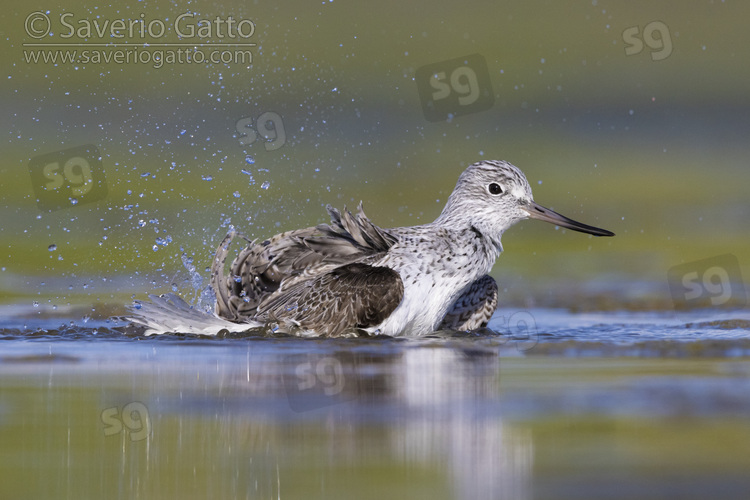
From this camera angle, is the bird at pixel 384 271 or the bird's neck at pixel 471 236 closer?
the bird at pixel 384 271

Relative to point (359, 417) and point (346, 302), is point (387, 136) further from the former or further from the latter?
point (359, 417)

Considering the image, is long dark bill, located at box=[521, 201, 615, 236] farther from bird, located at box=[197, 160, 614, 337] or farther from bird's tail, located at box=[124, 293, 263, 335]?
bird's tail, located at box=[124, 293, 263, 335]

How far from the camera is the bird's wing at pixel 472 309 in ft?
32.8

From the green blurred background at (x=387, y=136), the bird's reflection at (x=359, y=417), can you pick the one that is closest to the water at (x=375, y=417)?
the bird's reflection at (x=359, y=417)

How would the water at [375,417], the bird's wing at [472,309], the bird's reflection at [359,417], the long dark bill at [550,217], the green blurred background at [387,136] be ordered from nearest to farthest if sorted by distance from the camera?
the water at [375,417], the bird's reflection at [359,417], the bird's wing at [472,309], the long dark bill at [550,217], the green blurred background at [387,136]

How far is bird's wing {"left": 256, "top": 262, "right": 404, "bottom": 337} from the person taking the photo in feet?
30.1

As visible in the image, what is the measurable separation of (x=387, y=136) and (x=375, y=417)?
1053 centimetres

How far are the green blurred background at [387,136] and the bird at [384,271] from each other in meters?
1.79

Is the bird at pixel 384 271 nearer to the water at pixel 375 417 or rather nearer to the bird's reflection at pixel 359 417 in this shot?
the water at pixel 375 417

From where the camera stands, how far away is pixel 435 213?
48.9 ft

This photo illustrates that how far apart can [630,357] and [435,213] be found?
6739mm

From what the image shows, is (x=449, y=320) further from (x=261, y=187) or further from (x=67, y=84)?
(x=67, y=84)

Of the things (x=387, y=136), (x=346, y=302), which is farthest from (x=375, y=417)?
(x=387, y=136)

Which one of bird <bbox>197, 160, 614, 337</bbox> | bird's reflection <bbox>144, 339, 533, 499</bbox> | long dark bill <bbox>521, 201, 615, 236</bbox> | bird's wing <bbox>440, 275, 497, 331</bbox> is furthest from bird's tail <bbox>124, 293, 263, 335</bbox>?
long dark bill <bbox>521, 201, 615, 236</bbox>
